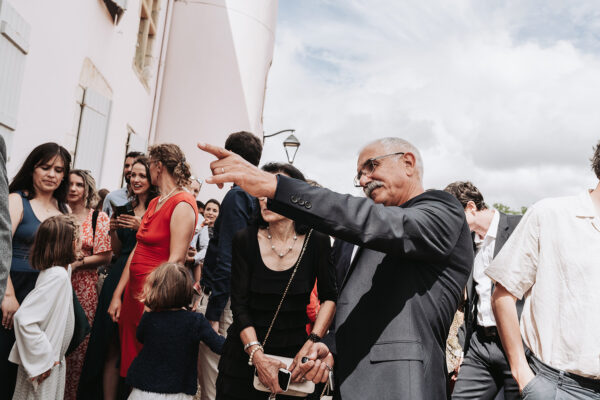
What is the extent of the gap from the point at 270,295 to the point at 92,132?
589 cm

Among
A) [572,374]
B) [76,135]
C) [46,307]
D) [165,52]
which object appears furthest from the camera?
[165,52]

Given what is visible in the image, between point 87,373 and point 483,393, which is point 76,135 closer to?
point 87,373

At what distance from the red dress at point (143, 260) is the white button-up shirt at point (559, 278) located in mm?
2247

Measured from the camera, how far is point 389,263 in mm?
1881

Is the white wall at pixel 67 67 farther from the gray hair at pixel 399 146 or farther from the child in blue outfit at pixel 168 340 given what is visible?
the gray hair at pixel 399 146

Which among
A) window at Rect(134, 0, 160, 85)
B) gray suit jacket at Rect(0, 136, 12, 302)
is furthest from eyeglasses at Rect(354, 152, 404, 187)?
window at Rect(134, 0, 160, 85)

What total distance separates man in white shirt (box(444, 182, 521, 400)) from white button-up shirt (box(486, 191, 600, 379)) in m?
1.07

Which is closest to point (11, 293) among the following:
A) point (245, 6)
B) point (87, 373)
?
point (87, 373)

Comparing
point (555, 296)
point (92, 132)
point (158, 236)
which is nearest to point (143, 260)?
point (158, 236)

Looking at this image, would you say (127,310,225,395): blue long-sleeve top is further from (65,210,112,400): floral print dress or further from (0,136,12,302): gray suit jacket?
(0,136,12,302): gray suit jacket

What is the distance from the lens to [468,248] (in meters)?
1.92

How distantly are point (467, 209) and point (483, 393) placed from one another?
1.43 metres

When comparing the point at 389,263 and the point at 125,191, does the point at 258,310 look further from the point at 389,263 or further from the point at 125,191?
the point at 125,191

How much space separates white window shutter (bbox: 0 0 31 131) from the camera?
487cm
